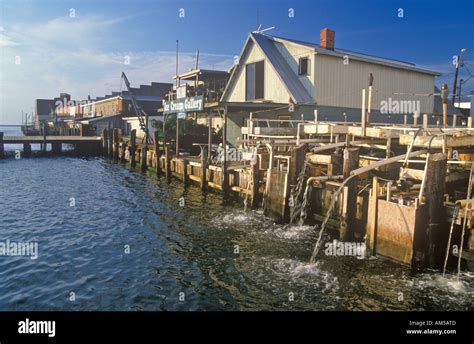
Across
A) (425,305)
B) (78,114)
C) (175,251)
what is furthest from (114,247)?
(78,114)

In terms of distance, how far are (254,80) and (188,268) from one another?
21937 mm

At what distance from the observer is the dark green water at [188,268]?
10219 millimetres

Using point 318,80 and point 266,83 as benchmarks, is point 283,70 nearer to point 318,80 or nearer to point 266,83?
point 266,83

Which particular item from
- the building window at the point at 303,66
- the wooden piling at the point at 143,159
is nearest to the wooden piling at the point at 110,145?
the wooden piling at the point at 143,159

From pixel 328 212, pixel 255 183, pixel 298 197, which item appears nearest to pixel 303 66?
pixel 255 183

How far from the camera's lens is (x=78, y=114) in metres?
83.2

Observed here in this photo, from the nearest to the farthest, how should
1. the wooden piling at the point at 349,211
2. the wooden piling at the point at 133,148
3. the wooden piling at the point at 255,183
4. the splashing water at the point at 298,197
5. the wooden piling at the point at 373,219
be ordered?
the wooden piling at the point at 373,219
the wooden piling at the point at 349,211
the splashing water at the point at 298,197
the wooden piling at the point at 255,183
the wooden piling at the point at 133,148

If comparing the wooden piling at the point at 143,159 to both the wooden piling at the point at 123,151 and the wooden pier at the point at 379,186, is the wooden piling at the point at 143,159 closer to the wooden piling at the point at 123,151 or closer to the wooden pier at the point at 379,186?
the wooden piling at the point at 123,151

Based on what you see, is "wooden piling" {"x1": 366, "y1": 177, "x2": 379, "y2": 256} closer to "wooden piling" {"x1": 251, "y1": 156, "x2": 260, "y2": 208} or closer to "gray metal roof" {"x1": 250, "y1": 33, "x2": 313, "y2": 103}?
"wooden piling" {"x1": 251, "y1": 156, "x2": 260, "y2": 208}

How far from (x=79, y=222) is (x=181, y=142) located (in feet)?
59.1

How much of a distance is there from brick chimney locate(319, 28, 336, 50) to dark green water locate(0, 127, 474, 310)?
1665 centimetres

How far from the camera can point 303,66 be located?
1141 inches

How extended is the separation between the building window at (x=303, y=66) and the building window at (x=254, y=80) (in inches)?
123
